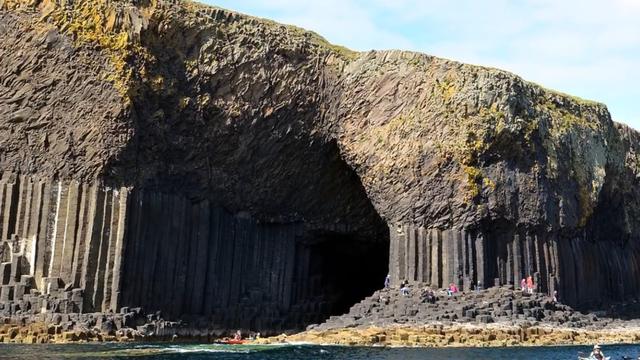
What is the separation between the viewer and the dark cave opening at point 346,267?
57.1 meters

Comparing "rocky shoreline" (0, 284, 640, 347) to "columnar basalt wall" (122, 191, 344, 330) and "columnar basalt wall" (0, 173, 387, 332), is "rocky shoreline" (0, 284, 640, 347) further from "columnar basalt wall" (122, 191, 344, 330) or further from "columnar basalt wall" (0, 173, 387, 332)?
"columnar basalt wall" (122, 191, 344, 330)

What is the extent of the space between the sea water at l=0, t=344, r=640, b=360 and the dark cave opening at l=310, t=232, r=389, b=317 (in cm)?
1558

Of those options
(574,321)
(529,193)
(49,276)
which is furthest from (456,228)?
(49,276)

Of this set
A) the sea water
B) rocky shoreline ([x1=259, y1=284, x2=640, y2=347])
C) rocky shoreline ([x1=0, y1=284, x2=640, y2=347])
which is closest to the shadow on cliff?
rocky shoreline ([x1=0, y1=284, x2=640, y2=347])

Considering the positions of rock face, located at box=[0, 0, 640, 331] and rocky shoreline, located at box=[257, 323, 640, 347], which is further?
rock face, located at box=[0, 0, 640, 331]

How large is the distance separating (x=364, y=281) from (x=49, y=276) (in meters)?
24.0

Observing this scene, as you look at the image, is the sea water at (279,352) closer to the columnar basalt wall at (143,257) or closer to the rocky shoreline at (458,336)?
the rocky shoreline at (458,336)

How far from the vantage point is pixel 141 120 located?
47344 millimetres

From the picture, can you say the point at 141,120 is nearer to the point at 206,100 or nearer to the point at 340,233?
the point at 206,100

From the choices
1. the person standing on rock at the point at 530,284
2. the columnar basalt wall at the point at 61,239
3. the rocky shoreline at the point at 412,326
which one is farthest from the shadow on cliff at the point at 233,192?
the person standing on rock at the point at 530,284

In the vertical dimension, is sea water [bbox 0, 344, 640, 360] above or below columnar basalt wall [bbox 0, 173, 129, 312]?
below

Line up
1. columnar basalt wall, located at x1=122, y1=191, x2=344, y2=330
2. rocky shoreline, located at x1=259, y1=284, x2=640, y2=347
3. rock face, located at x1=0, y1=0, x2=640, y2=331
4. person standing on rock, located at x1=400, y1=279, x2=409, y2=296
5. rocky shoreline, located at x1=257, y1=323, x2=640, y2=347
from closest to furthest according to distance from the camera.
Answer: rocky shoreline, located at x1=257, y1=323, x2=640, y2=347 < rocky shoreline, located at x1=259, y1=284, x2=640, y2=347 < rock face, located at x1=0, y1=0, x2=640, y2=331 < columnar basalt wall, located at x1=122, y1=191, x2=344, y2=330 < person standing on rock, located at x1=400, y1=279, x2=409, y2=296

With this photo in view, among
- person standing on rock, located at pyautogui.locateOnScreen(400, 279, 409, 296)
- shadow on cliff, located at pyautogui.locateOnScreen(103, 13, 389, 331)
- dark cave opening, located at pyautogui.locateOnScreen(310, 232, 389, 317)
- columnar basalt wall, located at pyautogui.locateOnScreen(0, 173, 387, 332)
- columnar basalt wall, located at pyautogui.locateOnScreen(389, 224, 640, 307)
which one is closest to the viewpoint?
columnar basalt wall, located at pyautogui.locateOnScreen(0, 173, 387, 332)

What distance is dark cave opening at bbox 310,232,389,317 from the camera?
187 ft
